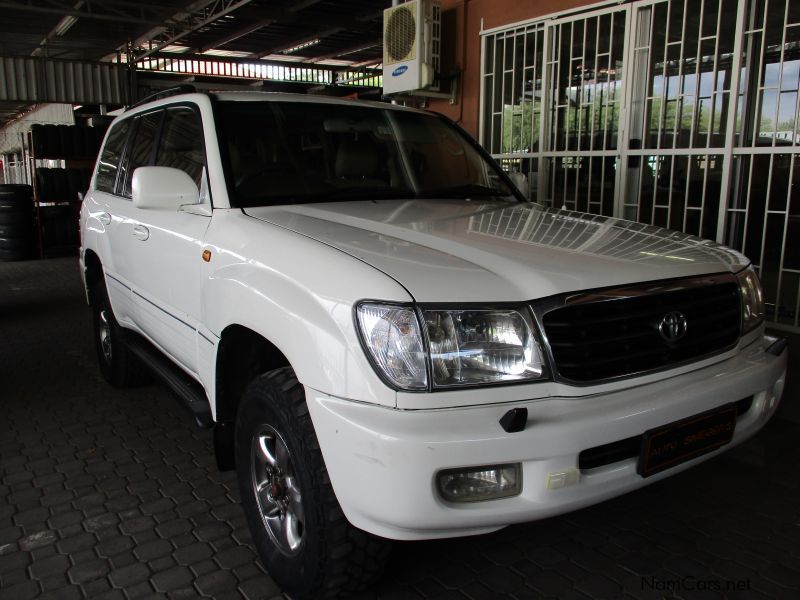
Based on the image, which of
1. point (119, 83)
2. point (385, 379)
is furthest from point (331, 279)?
point (119, 83)

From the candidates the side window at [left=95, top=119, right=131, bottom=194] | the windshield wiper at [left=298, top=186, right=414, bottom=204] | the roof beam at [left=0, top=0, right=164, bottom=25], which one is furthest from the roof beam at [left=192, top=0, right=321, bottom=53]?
the windshield wiper at [left=298, top=186, right=414, bottom=204]

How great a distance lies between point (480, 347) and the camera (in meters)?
1.75

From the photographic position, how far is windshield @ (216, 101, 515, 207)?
2710 mm

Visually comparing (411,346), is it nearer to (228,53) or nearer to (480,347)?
(480,347)

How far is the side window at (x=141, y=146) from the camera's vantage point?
3.42 m

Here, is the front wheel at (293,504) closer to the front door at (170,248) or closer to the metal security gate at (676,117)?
the front door at (170,248)

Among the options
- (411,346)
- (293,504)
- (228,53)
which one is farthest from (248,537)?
(228,53)

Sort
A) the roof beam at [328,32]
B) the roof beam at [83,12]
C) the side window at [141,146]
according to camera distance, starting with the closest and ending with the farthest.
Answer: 1. the side window at [141,146]
2. the roof beam at [83,12]
3. the roof beam at [328,32]

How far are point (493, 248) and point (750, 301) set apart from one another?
1046 millimetres

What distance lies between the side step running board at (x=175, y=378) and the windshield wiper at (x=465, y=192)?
1341 mm

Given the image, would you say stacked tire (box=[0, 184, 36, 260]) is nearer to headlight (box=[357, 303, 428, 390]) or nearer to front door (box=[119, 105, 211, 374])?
front door (box=[119, 105, 211, 374])

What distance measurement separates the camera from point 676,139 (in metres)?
5.70

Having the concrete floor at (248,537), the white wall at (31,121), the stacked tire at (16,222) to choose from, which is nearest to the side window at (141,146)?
the concrete floor at (248,537)

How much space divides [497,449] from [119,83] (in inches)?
668
